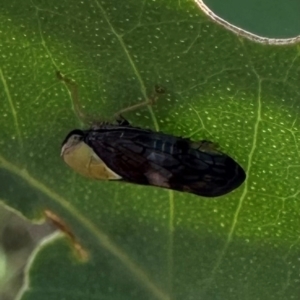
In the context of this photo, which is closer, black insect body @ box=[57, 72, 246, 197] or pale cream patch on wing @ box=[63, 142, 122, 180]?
black insect body @ box=[57, 72, 246, 197]

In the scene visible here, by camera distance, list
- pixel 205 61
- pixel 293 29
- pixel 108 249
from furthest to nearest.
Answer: pixel 293 29
pixel 108 249
pixel 205 61

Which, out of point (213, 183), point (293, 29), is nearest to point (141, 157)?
point (213, 183)

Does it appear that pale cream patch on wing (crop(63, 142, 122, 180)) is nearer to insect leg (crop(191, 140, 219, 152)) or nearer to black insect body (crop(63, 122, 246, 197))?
black insect body (crop(63, 122, 246, 197))

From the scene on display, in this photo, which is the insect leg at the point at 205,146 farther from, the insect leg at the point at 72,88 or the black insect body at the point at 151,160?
the insect leg at the point at 72,88

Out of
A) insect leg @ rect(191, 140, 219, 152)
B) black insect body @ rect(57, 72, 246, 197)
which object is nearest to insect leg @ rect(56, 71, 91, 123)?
black insect body @ rect(57, 72, 246, 197)

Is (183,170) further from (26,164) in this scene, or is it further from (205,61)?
(26,164)

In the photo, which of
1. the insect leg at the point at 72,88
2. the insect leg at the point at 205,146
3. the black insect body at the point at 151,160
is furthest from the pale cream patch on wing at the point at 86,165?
the insect leg at the point at 205,146

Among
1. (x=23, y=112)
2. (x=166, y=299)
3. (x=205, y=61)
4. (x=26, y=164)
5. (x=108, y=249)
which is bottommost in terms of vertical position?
(x=166, y=299)
